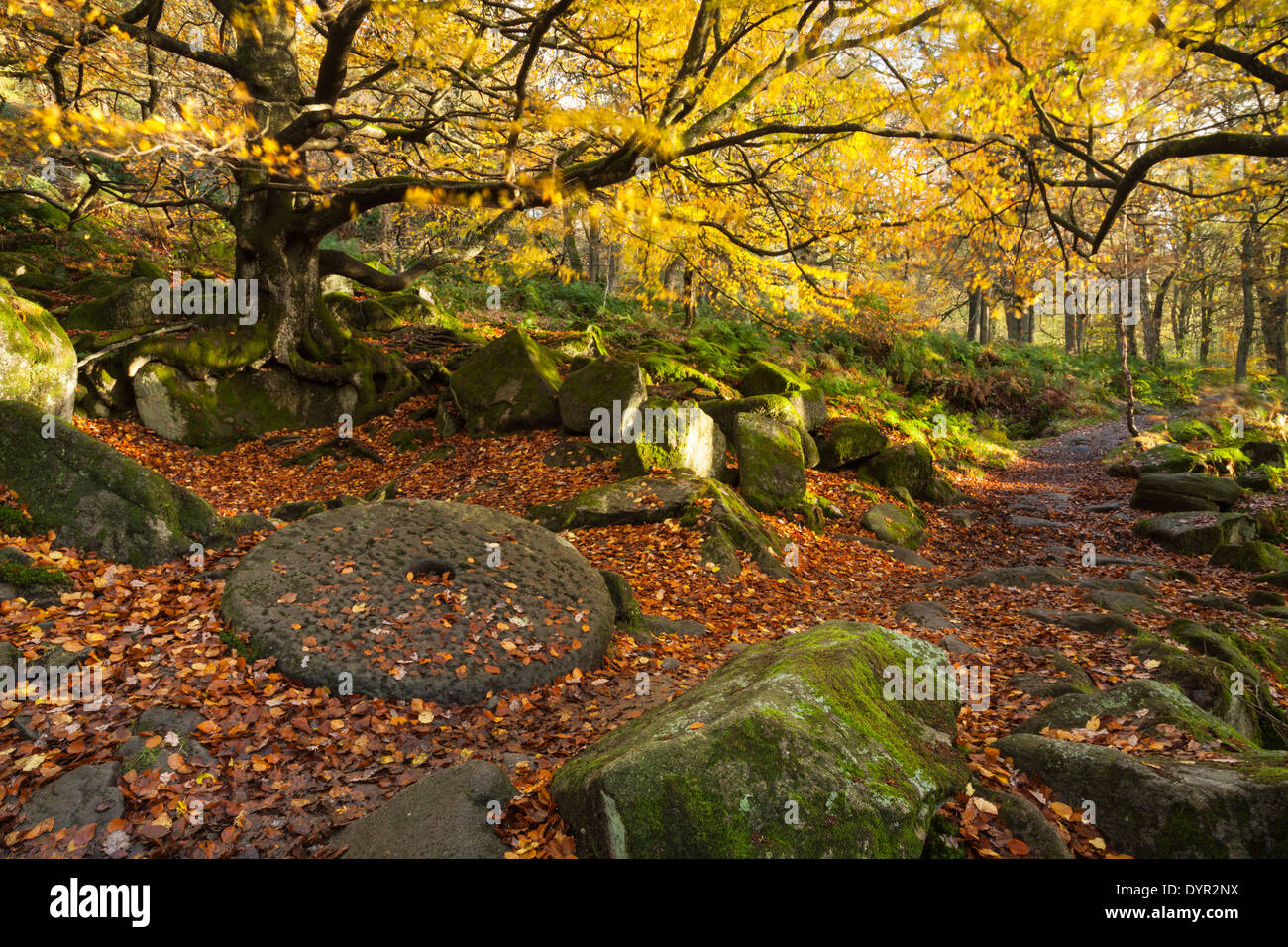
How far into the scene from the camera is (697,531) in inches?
321

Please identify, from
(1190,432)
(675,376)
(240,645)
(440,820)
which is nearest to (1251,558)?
(1190,432)

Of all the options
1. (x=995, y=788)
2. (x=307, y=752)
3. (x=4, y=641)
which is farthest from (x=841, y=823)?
(x=4, y=641)

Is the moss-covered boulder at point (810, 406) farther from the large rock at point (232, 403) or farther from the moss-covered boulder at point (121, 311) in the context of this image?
the moss-covered boulder at point (121, 311)

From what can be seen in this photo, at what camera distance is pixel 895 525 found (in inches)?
418

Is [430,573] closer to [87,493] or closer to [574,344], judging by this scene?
[87,493]

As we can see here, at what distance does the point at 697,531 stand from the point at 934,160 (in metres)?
6.37

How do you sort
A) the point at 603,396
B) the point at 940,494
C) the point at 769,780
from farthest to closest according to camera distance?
1. the point at 940,494
2. the point at 603,396
3. the point at 769,780

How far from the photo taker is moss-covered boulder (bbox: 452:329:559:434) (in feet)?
36.5

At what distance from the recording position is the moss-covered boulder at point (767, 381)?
12.6 m

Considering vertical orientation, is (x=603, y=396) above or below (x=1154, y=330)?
below

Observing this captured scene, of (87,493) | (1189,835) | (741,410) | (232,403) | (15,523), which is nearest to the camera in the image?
(1189,835)

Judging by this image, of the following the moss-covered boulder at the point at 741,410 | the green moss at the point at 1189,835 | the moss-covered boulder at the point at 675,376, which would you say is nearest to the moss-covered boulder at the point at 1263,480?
the moss-covered boulder at the point at 741,410

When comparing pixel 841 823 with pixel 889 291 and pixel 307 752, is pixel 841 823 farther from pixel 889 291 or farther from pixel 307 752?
pixel 889 291

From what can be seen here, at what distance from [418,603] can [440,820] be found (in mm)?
2248
